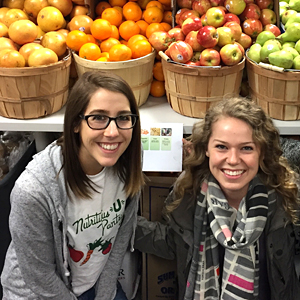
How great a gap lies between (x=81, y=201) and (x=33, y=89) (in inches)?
20.4

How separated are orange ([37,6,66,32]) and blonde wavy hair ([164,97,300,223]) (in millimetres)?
835

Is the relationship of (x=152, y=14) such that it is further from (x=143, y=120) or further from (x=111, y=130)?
(x=111, y=130)

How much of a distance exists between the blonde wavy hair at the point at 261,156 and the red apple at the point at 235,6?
584 millimetres

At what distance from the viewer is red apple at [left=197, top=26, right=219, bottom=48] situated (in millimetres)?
1409

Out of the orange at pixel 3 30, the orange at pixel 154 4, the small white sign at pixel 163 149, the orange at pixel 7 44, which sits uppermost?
the orange at pixel 154 4

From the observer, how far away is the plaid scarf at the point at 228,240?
48.1 inches

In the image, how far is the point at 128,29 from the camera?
5.34ft

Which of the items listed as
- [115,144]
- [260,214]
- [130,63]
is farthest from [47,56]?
[260,214]

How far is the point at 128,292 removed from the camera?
172cm

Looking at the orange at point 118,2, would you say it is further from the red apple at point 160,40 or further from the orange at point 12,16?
the orange at point 12,16

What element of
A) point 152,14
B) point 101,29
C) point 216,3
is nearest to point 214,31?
point 216,3

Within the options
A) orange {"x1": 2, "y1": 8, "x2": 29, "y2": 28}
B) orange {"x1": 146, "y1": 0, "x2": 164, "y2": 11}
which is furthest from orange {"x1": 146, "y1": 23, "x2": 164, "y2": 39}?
orange {"x1": 2, "y1": 8, "x2": 29, "y2": 28}

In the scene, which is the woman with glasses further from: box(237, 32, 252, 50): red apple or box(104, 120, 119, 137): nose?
box(237, 32, 252, 50): red apple

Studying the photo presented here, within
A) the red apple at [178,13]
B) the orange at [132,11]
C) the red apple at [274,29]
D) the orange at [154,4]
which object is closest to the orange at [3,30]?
the orange at [132,11]
